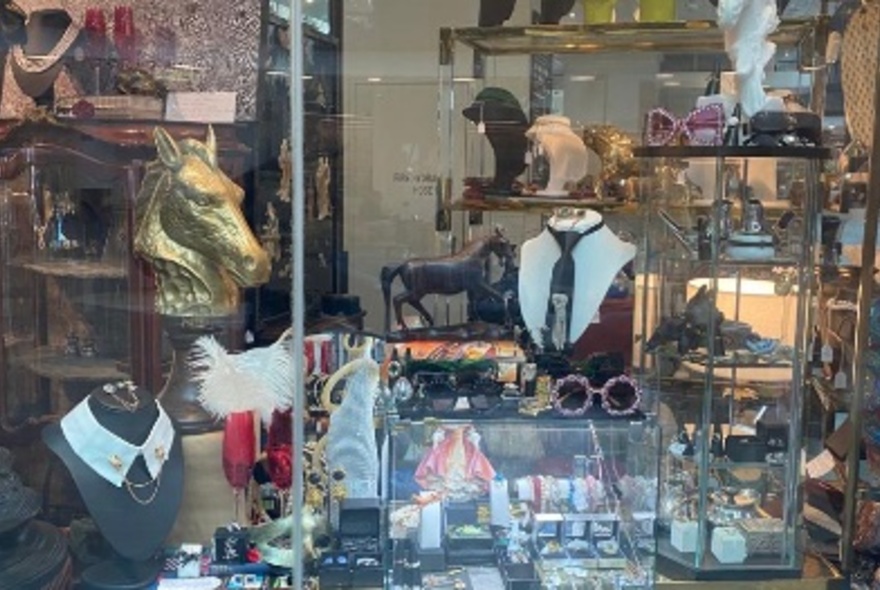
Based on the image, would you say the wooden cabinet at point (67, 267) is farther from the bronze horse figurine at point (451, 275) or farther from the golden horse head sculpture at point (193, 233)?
the bronze horse figurine at point (451, 275)

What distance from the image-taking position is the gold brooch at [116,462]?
1.79 m

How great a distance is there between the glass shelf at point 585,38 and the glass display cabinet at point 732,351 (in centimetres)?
53

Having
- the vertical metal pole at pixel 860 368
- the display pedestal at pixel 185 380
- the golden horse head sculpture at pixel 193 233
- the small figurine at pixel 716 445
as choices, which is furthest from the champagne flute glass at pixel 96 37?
the vertical metal pole at pixel 860 368

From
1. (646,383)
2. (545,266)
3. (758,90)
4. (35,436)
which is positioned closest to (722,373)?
(646,383)

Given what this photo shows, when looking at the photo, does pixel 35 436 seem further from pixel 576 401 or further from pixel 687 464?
pixel 687 464

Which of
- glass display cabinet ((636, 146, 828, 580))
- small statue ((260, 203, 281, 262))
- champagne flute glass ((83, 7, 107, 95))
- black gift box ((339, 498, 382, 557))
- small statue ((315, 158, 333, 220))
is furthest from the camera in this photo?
small statue ((315, 158, 333, 220))

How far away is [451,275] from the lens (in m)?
2.40

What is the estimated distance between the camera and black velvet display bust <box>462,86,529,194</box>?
104 inches

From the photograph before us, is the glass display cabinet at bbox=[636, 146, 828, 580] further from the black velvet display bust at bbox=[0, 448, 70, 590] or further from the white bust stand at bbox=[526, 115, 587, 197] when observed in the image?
the black velvet display bust at bbox=[0, 448, 70, 590]

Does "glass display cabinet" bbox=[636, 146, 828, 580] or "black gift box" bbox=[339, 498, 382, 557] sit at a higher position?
"glass display cabinet" bbox=[636, 146, 828, 580]

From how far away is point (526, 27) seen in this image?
265cm

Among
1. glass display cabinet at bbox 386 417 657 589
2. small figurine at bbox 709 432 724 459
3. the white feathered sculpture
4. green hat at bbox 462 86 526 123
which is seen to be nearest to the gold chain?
glass display cabinet at bbox 386 417 657 589

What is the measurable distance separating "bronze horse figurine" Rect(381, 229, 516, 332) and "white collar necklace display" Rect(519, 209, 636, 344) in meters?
0.08

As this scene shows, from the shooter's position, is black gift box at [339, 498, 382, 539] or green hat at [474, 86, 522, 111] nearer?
black gift box at [339, 498, 382, 539]
